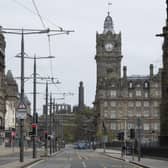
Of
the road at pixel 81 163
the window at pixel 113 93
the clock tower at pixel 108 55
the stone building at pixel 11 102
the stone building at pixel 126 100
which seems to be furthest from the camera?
the clock tower at pixel 108 55

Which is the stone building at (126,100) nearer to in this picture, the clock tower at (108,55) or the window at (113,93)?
the window at (113,93)

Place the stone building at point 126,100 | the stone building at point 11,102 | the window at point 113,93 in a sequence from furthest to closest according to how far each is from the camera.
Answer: the window at point 113,93 < the stone building at point 126,100 < the stone building at point 11,102

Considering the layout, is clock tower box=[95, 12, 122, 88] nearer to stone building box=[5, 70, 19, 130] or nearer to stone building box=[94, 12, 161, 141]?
stone building box=[94, 12, 161, 141]

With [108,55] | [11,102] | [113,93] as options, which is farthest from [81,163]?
[108,55]

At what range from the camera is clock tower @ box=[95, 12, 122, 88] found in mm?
186000

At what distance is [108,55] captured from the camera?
613 ft

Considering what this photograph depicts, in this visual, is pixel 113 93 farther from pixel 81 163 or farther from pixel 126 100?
pixel 81 163

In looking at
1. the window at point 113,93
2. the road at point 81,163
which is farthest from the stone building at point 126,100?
the road at point 81,163

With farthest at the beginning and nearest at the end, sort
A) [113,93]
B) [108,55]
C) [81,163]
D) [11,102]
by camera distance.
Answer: [108,55]
[113,93]
[11,102]
[81,163]

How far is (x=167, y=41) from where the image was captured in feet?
212

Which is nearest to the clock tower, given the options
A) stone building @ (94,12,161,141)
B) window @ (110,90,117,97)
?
stone building @ (94,12,161,141)

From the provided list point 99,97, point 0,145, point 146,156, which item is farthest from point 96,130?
point 146,156

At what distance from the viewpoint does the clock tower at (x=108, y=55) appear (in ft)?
610

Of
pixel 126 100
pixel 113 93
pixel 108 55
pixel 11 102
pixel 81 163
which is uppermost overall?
pixel 108 55
